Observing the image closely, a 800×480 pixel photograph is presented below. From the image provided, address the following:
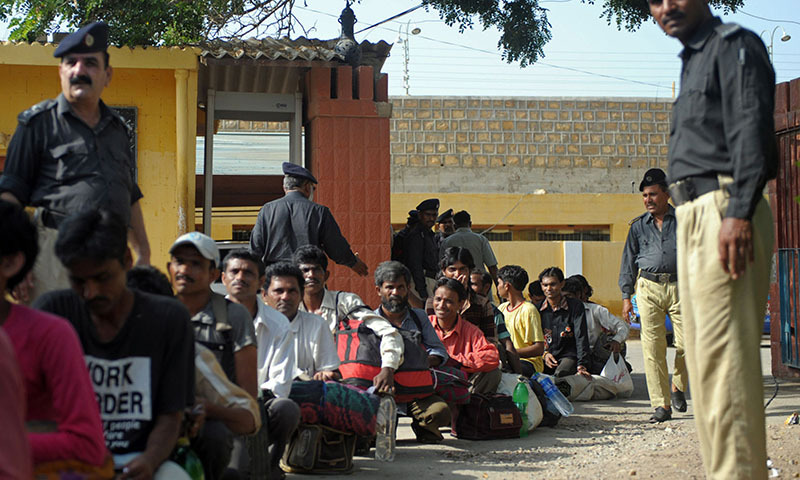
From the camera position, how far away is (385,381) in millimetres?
5953

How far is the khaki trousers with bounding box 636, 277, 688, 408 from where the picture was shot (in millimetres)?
7488

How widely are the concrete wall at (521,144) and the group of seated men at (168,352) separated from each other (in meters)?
18.4

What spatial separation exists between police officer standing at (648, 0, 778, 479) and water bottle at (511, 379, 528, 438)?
3.45 m

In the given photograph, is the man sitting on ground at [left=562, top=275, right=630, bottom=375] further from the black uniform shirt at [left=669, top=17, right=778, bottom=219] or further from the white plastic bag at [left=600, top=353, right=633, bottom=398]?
the black uniform shirt at [left=669, top=17, right=778, bottom=219]

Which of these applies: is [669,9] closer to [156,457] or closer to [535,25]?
[156,457]

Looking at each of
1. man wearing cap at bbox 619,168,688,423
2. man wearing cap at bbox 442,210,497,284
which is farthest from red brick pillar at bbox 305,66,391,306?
man wearing cap at bbox 619,168,688,423

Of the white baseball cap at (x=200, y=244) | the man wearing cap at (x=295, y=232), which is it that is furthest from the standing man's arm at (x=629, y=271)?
the white baseball cap at (x=200, y=244)

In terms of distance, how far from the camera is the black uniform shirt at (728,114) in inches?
137

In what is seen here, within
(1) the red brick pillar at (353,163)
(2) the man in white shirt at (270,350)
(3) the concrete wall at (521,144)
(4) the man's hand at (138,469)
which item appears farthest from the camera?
(3) the concrete wall at (521,144)

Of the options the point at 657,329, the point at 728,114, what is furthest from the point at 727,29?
the point at 657,329

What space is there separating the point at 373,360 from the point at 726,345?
120 inches

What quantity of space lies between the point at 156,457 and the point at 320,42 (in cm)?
867

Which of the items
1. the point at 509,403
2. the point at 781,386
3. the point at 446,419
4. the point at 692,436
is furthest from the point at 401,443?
the point at 781,386

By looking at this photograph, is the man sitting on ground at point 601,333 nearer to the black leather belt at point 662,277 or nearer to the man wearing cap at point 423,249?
the man wearing cap at point 423,249
